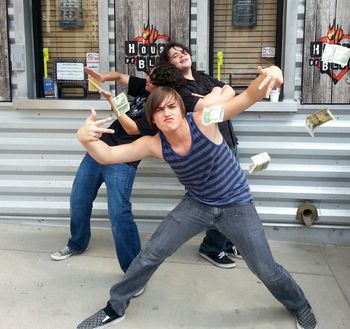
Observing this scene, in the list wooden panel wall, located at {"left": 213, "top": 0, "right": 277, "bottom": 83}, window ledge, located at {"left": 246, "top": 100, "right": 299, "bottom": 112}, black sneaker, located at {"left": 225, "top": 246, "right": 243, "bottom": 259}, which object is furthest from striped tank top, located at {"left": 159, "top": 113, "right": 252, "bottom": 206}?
wooden panel wall, located at {"left": 213, "top": 0, "right": 277, "bottom": 83}

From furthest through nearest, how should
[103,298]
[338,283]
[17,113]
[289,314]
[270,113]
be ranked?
1. [17,113]
2. [270,113]
3. [338,283]
4. [103,298]
5. [289,314]

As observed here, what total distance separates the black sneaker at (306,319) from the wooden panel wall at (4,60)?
10.8ft

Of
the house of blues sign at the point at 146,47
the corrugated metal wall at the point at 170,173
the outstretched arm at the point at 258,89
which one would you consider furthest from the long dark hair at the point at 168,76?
the corrugated metal wall at the point at 170,173

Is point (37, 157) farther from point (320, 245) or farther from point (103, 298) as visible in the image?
point (320, 245)

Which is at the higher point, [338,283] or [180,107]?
[180,107]

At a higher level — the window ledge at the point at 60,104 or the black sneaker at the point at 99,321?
the window ledge at the point at 60,104

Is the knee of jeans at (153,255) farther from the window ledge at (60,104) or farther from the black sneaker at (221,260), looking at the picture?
the window ledge at (60,104)

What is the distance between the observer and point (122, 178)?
352 centimetres

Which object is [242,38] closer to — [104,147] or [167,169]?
[167,169]

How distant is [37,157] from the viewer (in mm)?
4719

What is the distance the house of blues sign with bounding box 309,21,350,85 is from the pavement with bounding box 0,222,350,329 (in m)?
1.60

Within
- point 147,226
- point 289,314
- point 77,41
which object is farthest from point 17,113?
point 289,314

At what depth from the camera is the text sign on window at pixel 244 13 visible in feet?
14.5

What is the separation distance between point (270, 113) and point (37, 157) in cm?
228
